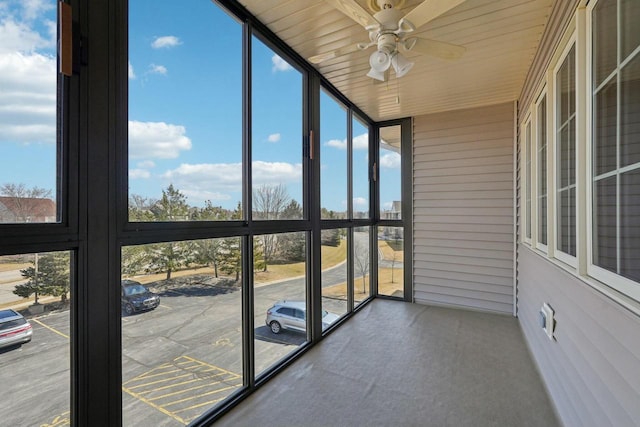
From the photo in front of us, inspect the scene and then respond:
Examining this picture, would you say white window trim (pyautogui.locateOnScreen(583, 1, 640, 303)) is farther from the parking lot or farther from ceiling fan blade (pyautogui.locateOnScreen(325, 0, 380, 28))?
the parking lot

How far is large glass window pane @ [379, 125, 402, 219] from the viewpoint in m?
4.85

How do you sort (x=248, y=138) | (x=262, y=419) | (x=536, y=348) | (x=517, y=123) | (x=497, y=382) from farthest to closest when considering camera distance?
(x=517, y=123) < (x=536, y=348) < (x=497, y=382) < (x=248, y=138) < (x=262, y=419)

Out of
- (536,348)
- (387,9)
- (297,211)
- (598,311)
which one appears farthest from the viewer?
(297,211)

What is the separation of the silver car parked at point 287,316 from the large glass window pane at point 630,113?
7.88 ft

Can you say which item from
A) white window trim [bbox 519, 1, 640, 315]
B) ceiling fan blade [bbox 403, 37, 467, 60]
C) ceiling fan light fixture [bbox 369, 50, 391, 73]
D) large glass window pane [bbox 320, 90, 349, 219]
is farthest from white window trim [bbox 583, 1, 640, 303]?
large glass window pane [bbox 320, 90, 349, 219]

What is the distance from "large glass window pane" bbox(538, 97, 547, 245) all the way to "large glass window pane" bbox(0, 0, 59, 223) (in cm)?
332

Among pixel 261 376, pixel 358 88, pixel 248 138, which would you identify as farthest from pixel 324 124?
pixel 261 376

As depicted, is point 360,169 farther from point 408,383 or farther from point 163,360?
point 163,360

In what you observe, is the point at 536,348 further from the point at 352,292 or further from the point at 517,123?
the point at 517,123

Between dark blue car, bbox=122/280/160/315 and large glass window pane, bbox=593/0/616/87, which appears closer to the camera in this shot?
large glass window pane, bbox=593/0/616/87

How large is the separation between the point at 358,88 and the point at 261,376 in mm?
3214

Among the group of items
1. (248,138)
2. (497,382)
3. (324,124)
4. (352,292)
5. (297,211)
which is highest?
(324,124)

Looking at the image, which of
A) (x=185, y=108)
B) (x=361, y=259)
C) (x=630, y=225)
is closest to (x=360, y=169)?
(x=361, y=259)

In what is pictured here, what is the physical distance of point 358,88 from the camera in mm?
3662
